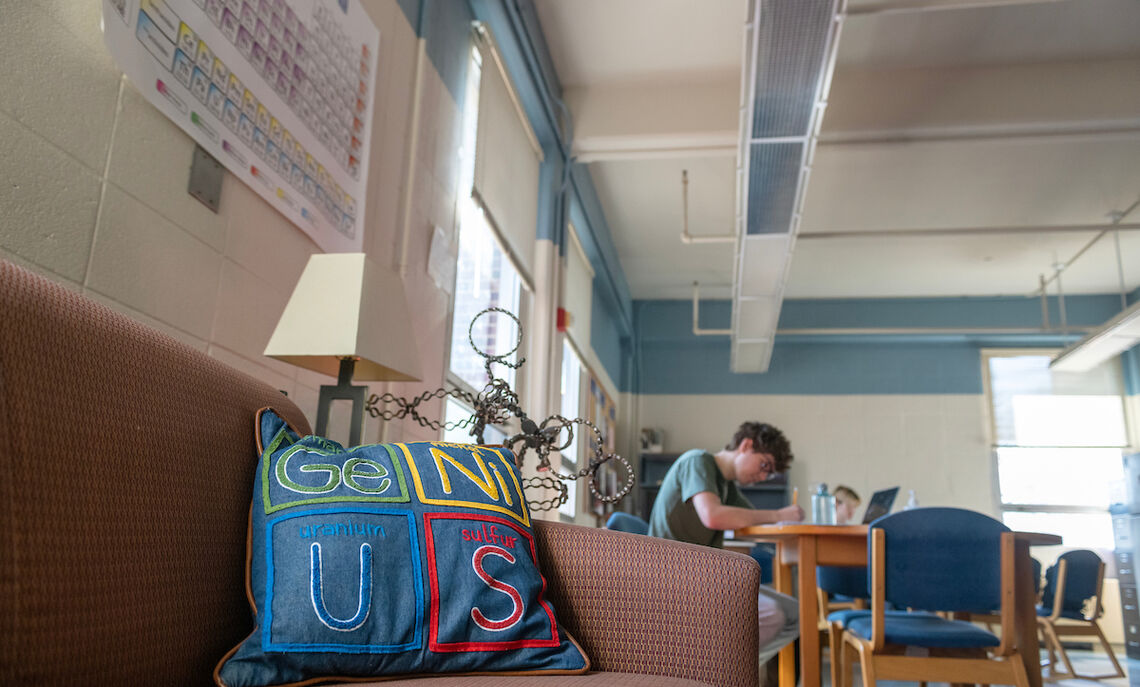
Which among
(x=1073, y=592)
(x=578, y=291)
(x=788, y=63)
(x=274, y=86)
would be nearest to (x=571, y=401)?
(x=578, y=291)

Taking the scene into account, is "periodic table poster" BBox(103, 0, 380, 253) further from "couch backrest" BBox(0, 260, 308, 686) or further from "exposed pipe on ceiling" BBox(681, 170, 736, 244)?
"exposed pipe on ceiling" BBox(681, 170, 736, 244)

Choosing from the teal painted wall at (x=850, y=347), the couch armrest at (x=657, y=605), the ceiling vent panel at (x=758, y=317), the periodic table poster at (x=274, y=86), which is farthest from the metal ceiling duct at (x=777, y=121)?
the teal painted wall at (x=850, y=347)

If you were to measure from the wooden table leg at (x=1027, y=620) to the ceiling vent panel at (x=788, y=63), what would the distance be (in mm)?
2034

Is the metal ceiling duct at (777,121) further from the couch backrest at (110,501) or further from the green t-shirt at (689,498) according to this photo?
the couch backrest at (110,501)

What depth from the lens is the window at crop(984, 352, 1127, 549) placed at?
333 inches

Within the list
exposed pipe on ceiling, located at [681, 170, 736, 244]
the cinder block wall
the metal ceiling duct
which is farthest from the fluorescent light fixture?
the cinder block wall

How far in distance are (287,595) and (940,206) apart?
6764mm

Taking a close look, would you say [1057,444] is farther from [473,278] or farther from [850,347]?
[473,278]

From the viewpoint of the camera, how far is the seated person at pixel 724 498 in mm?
3014

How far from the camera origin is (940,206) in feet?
22.2

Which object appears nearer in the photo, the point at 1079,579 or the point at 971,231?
A: the point at 1079,579

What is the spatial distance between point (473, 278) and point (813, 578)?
210 cm

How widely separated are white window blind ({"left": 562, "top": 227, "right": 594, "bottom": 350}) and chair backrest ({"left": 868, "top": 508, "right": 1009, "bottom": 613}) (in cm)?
376

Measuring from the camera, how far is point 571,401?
6.54 m
